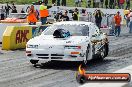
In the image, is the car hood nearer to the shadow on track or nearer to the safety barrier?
the shadow on track

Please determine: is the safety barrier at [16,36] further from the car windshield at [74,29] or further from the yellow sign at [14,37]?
the car windshield at [74,29]

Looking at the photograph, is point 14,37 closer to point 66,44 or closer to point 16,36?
point 16,36

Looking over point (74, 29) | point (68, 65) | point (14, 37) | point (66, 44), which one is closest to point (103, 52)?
point (74, 29)

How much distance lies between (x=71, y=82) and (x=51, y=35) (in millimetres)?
3924

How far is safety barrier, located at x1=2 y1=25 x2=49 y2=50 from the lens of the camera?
69.8 ft

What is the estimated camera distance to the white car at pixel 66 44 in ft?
46.7

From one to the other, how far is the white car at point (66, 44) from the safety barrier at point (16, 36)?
5.10 meters

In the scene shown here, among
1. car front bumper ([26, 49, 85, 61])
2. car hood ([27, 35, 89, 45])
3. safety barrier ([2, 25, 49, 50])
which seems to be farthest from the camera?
safety barrier ([2, 25, 49, 50])

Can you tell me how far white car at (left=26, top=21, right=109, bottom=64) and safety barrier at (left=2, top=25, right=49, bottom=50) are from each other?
5104mm

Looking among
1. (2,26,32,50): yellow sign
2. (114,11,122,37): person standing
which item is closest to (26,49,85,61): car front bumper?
(2,26,32,50): yellow sign

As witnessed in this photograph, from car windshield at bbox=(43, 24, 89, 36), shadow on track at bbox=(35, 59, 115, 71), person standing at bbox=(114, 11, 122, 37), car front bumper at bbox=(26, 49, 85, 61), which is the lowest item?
person standing at bbox=(114, 11, 122, 37)

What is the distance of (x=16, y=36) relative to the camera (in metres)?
21.7

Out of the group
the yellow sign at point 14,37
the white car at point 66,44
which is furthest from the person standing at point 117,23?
the white car at point 66,44

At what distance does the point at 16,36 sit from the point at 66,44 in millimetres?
7841
